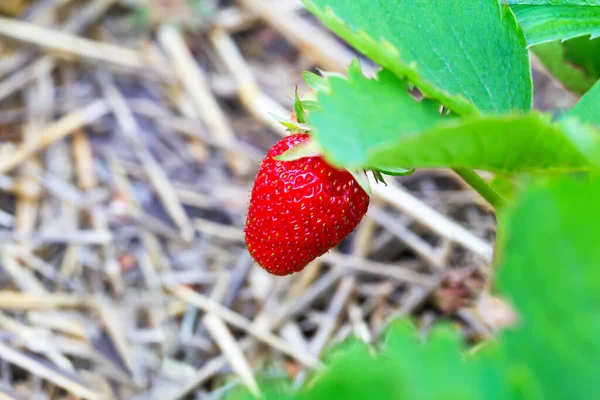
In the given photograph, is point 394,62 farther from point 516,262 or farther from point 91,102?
point 91,102

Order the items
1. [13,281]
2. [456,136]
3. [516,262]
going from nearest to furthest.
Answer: [516,262] → [456,136] → [13,281]

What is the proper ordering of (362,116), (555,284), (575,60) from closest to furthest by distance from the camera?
(555,284) < (362,116) < (575,60)

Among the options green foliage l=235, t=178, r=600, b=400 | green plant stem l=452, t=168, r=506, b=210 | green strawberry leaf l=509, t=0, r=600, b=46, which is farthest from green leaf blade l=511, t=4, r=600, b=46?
green foliage l=235, t=178, r=600, b=400

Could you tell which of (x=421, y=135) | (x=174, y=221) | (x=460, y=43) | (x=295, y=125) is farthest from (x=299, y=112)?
(x=174, y=221)

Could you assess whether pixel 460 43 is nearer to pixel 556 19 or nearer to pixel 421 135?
pixel 556 19

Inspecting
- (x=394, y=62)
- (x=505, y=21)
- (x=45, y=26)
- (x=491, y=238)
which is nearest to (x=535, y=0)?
(x=505, y=21)

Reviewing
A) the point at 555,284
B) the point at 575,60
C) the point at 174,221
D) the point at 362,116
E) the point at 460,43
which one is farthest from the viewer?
the point at 174,221

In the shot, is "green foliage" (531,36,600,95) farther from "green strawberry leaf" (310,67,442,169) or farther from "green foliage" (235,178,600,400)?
"green foliage" (235,178,600,400)
